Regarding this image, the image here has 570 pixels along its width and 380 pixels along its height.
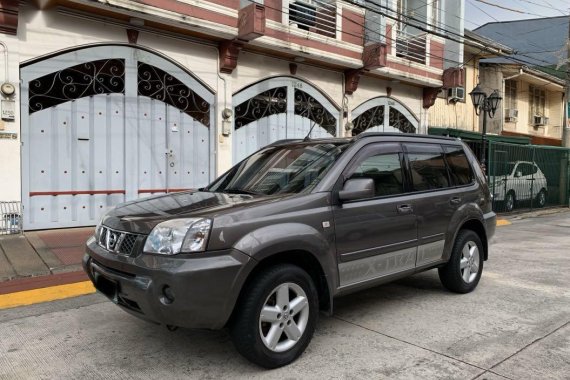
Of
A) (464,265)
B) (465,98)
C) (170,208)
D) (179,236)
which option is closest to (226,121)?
(464,265)

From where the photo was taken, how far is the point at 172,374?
11.3 feet

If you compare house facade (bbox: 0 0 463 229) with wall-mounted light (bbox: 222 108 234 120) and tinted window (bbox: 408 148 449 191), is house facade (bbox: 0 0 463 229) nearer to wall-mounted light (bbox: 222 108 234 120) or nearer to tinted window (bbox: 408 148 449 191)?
wall-mounted light (bbox: 222 108 234 120)

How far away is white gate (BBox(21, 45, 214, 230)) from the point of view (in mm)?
8578

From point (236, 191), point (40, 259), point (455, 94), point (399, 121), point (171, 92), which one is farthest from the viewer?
point (455, 94)

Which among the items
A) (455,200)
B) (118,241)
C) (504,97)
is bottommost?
(118,241)

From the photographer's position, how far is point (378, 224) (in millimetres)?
4211

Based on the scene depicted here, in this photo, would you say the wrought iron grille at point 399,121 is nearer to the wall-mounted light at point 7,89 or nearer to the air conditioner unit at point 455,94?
the air conditioner unit at point 455,94

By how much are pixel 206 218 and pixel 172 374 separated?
46.7 inches

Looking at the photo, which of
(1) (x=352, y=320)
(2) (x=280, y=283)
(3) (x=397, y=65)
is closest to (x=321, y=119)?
(3) (x=397, y=65)

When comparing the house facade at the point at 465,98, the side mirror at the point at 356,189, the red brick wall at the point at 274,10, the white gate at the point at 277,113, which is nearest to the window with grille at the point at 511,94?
the house facade at the point at 465,98

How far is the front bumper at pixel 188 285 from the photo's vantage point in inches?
122

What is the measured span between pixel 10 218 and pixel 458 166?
284 inches

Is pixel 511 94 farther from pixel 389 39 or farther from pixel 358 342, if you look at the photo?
pixel 358 342

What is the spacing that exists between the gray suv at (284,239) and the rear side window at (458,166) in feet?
0.30
